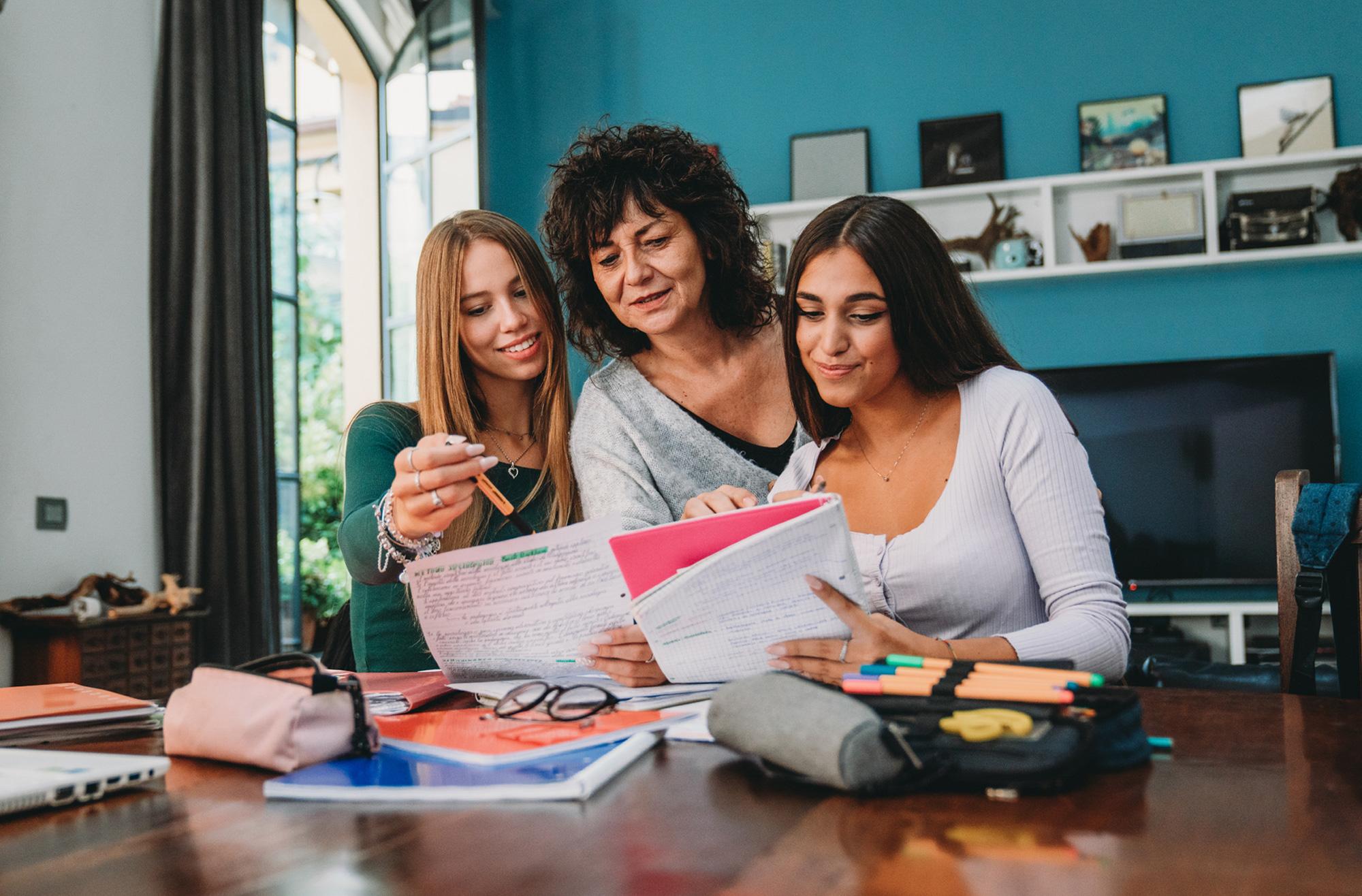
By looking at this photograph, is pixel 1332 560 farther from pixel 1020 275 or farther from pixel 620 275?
pixel 1020 275

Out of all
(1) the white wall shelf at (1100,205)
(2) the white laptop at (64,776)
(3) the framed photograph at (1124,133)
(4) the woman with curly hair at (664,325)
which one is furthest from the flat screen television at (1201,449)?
(2) the white laptop at (64,776)

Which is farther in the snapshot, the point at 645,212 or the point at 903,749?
the point at 645,212

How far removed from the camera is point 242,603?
12.1ft

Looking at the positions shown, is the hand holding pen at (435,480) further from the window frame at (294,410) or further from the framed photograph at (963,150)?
the framed photograph at (963,150)

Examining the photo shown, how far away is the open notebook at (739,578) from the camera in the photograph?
0.99 m

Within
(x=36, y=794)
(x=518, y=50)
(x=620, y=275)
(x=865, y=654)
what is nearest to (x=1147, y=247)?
(x=518, y=50)

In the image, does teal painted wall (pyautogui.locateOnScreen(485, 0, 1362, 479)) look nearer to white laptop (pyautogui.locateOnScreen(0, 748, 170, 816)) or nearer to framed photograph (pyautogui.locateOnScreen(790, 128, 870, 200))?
framed photograph (pyautogui.locateOnScreen(790, 128, 870, 200))

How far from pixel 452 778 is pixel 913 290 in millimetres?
932

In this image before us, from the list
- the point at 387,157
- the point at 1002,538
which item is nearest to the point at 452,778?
the point at 1002,538

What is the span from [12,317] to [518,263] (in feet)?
6.63

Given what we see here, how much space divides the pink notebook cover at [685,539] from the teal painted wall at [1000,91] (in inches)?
140

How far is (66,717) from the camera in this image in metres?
1.08

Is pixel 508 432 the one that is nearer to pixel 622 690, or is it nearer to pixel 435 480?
pixel 435 480

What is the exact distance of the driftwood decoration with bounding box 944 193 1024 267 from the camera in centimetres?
450
